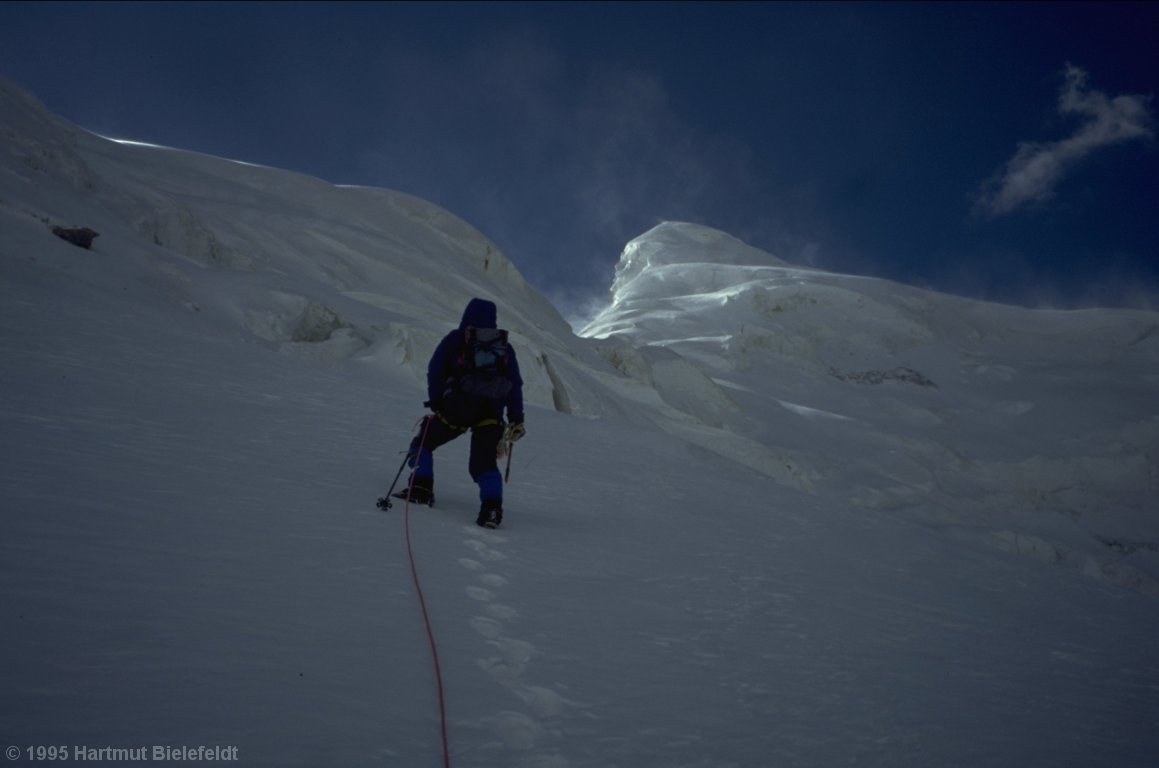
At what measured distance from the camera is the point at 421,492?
5.57 meters

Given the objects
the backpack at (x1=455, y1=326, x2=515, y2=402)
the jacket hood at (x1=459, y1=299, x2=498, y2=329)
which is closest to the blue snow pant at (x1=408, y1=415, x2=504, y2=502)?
the backpack at (x1=455, y1=326, x2=515, y2=402)

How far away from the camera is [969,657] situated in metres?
4.02

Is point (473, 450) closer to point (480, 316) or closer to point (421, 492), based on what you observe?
point (421, 492)

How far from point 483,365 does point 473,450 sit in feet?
2.44

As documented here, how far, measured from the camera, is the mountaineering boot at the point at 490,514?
5.27 m

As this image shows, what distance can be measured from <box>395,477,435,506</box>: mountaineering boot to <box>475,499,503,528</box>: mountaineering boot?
1.75 feet

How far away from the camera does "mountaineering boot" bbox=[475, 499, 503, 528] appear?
17.3 ft

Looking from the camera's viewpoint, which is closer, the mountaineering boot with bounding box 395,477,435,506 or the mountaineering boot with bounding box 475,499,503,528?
the mountaineering boot with bounding box 475,499,503,528

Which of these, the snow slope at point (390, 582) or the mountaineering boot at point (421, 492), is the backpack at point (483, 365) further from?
the snow slope at point (390, 582)

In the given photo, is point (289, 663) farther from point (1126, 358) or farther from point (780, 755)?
point (1126, 358)

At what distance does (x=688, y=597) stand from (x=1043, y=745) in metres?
1.94

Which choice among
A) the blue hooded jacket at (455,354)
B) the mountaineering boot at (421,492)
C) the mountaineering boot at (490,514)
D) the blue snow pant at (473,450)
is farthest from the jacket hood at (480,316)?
the mountaineering boot at (490,514)

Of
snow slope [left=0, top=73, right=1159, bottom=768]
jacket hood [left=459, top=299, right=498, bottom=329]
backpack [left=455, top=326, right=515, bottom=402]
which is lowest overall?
snow slope [left=0, top=73, right=1159, bottom=768]

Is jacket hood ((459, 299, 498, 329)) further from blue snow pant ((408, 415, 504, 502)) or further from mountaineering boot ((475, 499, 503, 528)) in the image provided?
mountaineering boot ((475, 499, 503, 528))
